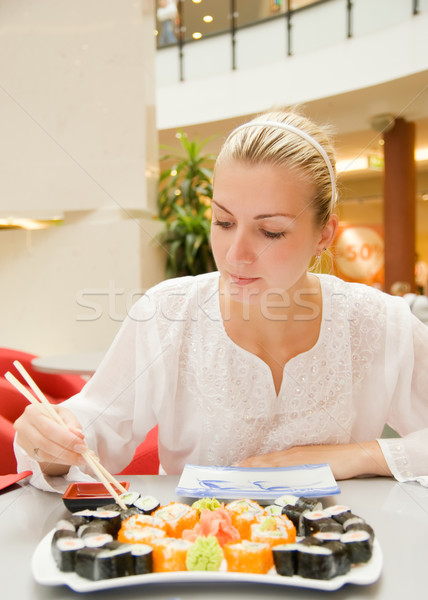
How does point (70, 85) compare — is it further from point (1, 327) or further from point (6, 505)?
point (6, 505)

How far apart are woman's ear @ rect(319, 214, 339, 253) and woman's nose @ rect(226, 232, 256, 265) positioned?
29cm

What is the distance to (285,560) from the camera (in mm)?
658

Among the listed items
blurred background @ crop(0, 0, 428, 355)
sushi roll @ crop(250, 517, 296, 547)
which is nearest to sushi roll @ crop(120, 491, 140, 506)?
sushi roll @ crop(250, 517, 296, 547)

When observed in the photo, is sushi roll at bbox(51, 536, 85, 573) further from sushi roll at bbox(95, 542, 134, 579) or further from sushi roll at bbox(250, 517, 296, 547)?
sushi roll at bbox(250, 517, 296, 547)

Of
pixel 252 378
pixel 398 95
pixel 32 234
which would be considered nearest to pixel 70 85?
pixel 32 234

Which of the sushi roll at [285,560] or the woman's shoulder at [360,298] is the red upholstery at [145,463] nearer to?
the woman's shoulder at [360,298]

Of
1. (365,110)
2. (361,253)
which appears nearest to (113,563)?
(365,110)

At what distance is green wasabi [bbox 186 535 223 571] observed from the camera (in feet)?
2.18

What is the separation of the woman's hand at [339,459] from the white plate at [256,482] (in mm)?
63

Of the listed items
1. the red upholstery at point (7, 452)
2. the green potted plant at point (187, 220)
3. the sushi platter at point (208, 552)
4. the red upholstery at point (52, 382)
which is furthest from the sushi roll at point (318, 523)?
the green potted plant at point (187, 220)

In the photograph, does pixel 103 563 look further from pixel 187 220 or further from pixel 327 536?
pixel 187 220

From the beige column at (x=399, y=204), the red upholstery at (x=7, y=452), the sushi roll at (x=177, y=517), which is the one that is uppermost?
the beige column at (x=399, y=204)

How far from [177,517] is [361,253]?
458 inches

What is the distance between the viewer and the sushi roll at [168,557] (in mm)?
669
